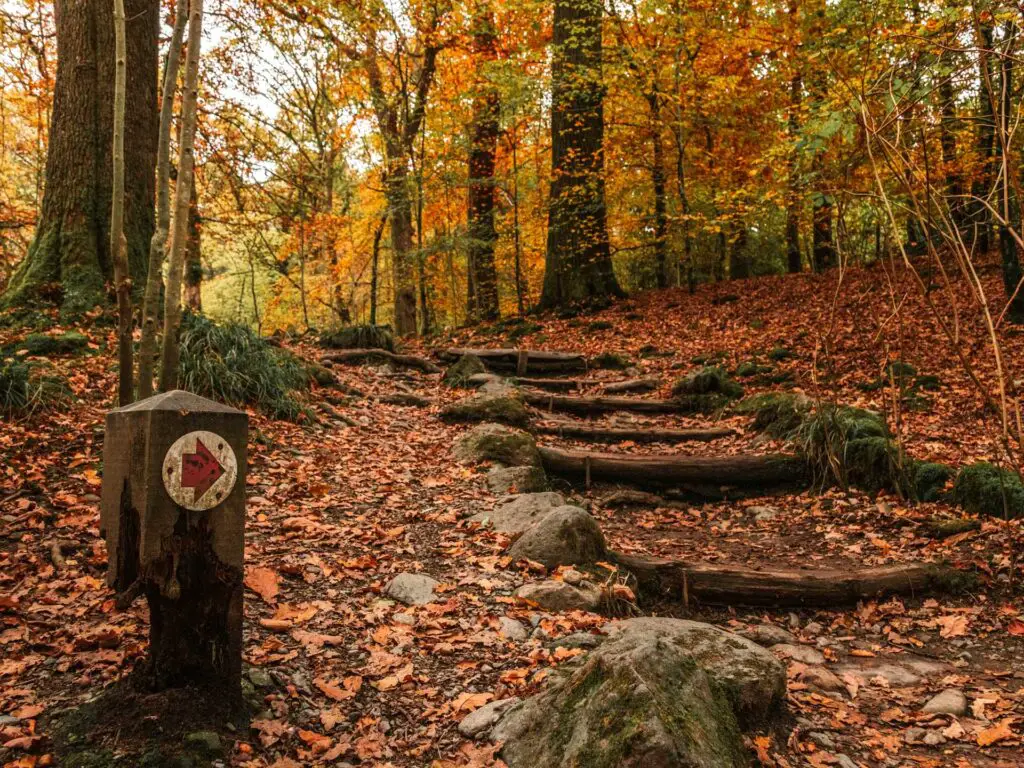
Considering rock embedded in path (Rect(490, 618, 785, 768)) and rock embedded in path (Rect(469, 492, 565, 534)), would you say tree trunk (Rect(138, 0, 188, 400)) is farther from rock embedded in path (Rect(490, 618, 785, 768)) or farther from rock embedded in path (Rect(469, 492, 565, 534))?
rock embedded in path (Rect(490, 618, 785, 768))

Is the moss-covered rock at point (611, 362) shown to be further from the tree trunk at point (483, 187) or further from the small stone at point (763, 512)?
the tree trunk at point (483, 187)

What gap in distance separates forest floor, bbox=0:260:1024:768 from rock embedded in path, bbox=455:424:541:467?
21 cm

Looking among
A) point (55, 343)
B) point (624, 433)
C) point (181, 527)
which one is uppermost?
point (55, 343)

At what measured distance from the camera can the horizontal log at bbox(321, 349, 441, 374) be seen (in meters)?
10.8

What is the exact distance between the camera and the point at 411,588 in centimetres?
376

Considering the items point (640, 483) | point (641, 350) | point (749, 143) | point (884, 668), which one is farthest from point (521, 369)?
point (749, 143)

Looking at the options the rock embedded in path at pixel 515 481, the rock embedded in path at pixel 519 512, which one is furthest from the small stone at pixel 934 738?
the rock embedded in path at pixel 515 481

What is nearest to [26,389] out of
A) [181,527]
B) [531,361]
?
[181,527]

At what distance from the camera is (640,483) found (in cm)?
666

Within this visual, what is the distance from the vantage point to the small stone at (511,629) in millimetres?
3295

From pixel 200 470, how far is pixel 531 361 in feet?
28.2

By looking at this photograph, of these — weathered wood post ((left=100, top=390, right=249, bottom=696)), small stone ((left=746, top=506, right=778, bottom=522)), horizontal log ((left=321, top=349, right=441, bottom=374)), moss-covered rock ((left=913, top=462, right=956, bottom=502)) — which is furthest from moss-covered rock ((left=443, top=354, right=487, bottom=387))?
weathered wood post ((left=100, top=390, right=249, bottom=696))

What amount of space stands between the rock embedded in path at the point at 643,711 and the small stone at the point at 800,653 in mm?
983

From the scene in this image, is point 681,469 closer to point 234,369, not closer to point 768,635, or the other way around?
point 768,635
